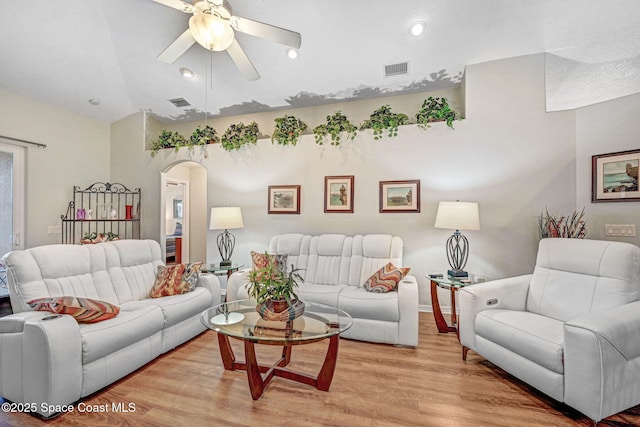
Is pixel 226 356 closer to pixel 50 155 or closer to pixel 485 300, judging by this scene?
pixel 485 300

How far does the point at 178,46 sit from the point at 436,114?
299cm

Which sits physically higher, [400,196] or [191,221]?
[400,196]

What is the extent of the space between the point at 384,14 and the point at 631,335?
11.0 feet

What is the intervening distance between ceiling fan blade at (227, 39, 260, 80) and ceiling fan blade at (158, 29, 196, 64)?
1.15 ft

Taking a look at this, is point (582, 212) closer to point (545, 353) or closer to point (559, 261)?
point (559, 261)

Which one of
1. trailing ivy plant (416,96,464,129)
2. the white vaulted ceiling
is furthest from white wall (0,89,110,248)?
trailing ivy plant (416,96,464,129)

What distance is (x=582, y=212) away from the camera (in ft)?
10.3

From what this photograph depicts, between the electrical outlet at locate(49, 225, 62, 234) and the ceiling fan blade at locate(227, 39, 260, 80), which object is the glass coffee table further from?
the electrical outlet at locate(49, 225, 62, 234)

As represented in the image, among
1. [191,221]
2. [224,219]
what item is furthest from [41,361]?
[191,221]

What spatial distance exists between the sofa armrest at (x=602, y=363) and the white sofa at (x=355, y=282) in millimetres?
1161

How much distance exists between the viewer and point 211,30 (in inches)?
94.3

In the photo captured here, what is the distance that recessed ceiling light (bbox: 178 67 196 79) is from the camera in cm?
399

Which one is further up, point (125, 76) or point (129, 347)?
point (125, 76)

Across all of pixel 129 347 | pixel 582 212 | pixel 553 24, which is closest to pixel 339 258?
pixel 129 347
